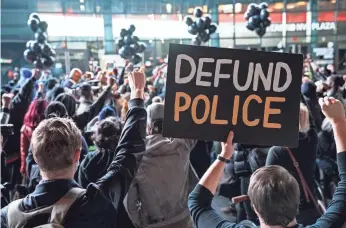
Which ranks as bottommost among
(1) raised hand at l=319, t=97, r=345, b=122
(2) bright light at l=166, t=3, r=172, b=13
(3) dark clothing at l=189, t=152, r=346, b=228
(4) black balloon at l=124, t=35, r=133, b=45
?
(3) dark clothing at l=189, t=152, r=346, b=228

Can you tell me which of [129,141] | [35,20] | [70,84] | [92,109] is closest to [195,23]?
[35,20]

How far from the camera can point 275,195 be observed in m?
1.66

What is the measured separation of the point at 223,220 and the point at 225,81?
1.81ft

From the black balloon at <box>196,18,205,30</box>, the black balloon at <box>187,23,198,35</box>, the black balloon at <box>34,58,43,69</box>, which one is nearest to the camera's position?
the black balloon at <box>34,58,43,69</box>

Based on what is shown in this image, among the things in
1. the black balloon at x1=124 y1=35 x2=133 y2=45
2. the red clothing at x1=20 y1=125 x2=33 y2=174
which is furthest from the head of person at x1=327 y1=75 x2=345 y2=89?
the black balloon at x1=124 y1=35 x2=133 y2=45

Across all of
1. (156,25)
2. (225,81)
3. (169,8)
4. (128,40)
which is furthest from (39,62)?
(169,8)

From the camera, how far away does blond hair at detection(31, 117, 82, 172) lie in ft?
5.57

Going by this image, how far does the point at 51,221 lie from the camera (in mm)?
1594

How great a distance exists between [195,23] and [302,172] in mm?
10299

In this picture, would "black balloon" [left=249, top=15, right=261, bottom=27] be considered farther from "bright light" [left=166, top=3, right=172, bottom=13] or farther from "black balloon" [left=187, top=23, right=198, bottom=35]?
"bright light" [left=166, top=3, right=172, bottom=13]

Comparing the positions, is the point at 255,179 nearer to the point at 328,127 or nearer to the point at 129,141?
the point at 129,141

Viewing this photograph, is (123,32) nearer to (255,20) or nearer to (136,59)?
(136,59)

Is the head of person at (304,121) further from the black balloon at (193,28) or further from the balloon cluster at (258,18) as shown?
the balloon cluster at (258,18)

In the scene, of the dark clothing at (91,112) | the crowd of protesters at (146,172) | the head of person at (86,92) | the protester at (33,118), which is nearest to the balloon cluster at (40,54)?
the head of person at (86,92)
